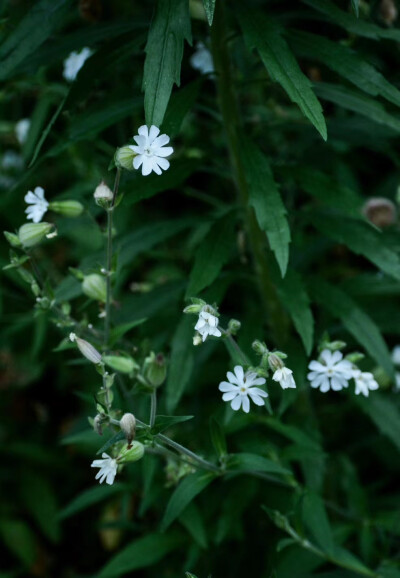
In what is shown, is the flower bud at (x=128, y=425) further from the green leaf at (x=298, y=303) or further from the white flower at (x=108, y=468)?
the green leaf at (x=298, y=303)

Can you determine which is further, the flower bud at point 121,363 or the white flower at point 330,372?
the white flower at point 330,372

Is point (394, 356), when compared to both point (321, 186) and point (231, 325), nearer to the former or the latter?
point (321, 186)

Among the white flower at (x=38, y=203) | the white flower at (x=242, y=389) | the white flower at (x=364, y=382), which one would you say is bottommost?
the white flower at (x=364, y=382)

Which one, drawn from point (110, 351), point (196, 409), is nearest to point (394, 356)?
point (196, 409)

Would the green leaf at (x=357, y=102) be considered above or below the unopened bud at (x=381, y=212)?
above

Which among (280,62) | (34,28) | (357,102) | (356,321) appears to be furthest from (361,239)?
(34,28)

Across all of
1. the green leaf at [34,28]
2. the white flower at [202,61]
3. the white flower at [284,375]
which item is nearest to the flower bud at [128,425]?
the white flower at [284,375]

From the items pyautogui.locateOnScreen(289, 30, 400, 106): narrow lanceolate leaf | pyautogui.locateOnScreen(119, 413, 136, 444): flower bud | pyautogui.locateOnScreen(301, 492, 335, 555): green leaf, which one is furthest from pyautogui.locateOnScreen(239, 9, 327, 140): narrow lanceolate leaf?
pyautogui.locateOnScreen(301, 492, 335, 555): green leaf
